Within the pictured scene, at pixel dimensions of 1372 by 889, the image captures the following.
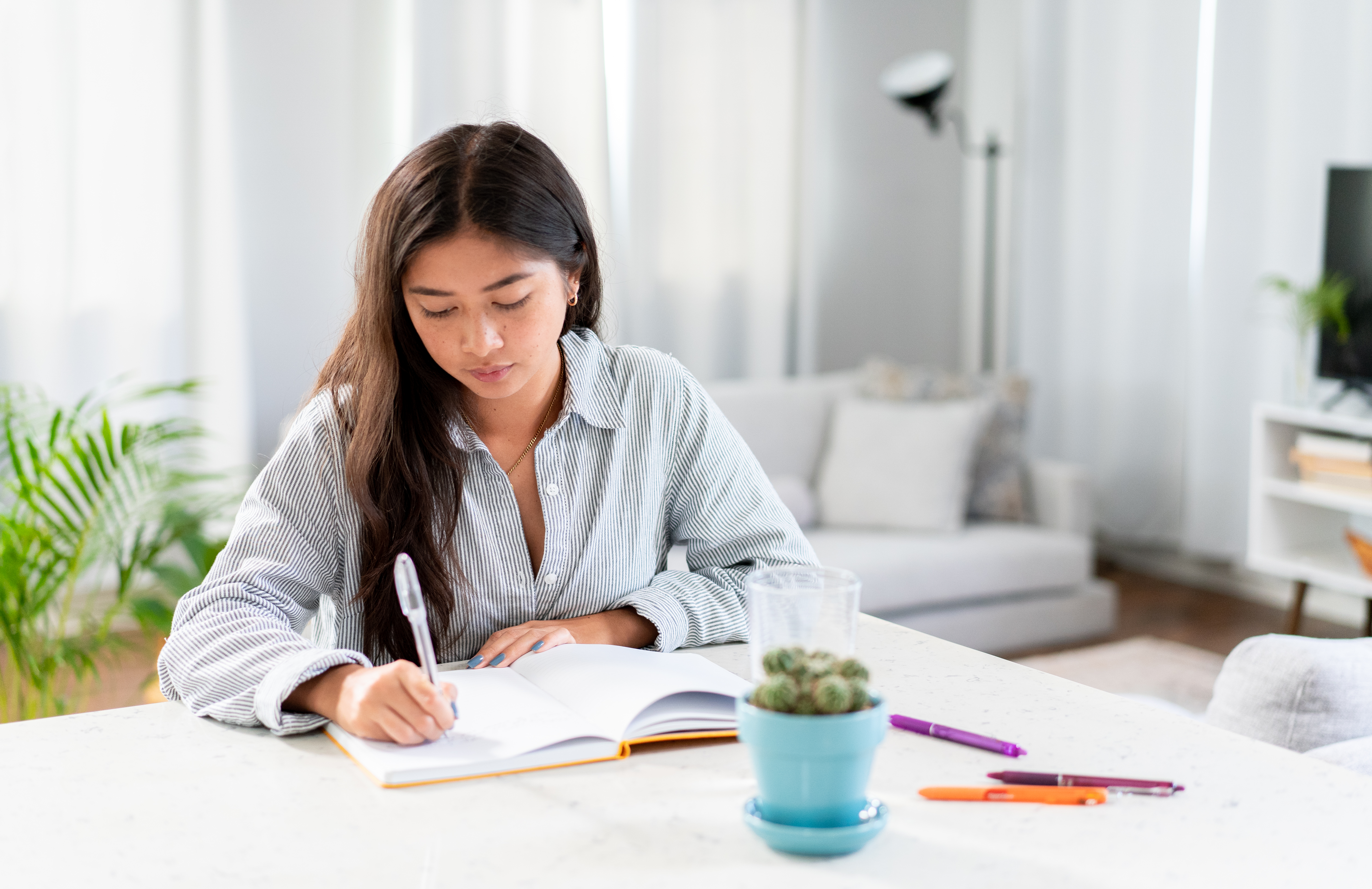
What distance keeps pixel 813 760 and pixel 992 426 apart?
117 inches

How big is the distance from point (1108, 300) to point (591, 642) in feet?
11.6

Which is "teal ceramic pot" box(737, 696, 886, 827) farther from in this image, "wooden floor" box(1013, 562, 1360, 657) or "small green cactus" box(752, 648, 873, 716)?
"wooden floor" box(1013, 562, 1360, 657)

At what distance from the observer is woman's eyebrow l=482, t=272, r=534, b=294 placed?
4.01 feet

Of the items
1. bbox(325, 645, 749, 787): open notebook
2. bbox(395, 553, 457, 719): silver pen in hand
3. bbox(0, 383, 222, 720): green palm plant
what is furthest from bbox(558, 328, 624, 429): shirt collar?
bbox(0, 383, 222, 720): green palm plant

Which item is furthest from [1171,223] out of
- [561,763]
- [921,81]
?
[561,763]

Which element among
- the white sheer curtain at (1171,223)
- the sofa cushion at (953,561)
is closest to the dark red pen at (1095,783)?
the sofa cushion at (953,561)

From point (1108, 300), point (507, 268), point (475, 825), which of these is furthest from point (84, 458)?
point (1108, 300)

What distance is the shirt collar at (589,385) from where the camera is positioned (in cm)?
140

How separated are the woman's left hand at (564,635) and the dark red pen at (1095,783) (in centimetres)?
45

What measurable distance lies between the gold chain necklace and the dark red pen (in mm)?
651

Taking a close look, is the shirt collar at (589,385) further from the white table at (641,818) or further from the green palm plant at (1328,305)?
the green palm plant at (1328,305)

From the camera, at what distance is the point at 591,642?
4.16 feet

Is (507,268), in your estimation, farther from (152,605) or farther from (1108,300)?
(1108,300)

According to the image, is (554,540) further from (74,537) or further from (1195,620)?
(1195,620)
